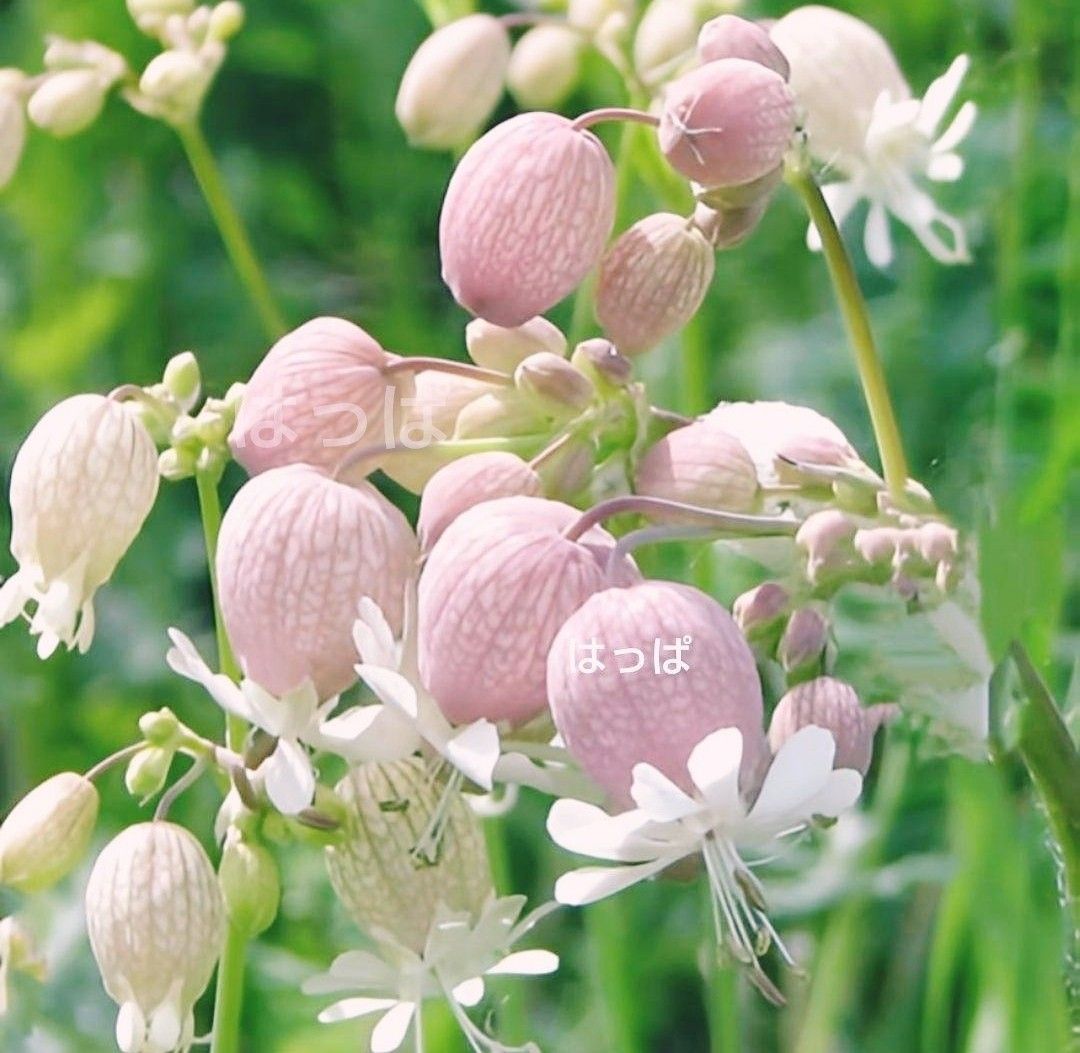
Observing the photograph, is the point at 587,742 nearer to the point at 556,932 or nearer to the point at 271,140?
the point at 556,932

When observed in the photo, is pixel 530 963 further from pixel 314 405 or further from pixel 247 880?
pixel 314 405

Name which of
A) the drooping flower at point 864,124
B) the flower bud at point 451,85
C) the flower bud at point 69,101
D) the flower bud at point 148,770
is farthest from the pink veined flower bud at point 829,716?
the flower bud at point 69,101

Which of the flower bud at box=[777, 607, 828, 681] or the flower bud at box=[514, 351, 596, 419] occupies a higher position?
the flower bud at box=[514, 351, 596, 419]

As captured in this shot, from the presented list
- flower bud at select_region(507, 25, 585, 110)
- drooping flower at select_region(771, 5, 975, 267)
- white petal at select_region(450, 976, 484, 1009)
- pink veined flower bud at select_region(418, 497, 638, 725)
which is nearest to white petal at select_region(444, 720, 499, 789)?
pink veined flower bud at select_region(418, 497, 638, 725)

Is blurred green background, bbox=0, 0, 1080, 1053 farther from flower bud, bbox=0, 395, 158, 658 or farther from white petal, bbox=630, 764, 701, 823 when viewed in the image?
flower bud, bbox=0, 395, 158, 658

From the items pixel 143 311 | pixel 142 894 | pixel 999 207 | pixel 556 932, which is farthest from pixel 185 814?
pixel 142 894

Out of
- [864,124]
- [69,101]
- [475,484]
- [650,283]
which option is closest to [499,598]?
[475,484]
